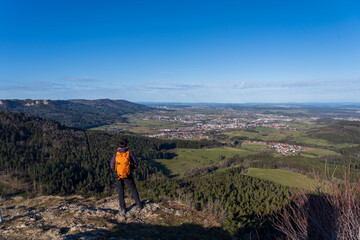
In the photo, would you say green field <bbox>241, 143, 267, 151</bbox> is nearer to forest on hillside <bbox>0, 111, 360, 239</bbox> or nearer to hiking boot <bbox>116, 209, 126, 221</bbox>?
forest on hillside <bbox>0, 111, 360, 239</bbox>

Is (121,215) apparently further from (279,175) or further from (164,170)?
(164,170)

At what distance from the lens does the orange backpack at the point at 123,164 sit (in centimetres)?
795

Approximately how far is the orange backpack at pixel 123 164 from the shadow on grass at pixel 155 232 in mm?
2050

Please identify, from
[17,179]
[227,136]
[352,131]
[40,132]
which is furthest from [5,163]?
[352,131]

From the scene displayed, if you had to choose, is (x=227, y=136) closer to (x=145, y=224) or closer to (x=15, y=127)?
(x=15, y=127)

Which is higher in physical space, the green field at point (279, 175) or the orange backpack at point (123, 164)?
the orange backpack at point (123, 164)

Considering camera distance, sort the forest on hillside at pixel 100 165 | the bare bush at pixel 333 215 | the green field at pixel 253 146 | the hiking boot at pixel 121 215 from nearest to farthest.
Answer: the bare bush at pixel 333 215 < the hiking boot at pixel 121 215 < the forest on hillside at pixel 100 165 < the green field at pixel 253 146

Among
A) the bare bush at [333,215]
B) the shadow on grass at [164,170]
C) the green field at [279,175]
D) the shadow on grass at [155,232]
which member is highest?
the bare bush at [333,215]

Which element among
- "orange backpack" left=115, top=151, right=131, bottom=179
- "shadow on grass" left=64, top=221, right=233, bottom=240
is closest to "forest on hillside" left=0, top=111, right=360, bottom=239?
"shadow on grass" left=64, top=221, right=233, bottom=240

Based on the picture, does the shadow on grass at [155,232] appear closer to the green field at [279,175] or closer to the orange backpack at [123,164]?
the orange backpack at [123,164]

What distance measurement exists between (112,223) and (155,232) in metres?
1.91

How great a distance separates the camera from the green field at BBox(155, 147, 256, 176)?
8065cm

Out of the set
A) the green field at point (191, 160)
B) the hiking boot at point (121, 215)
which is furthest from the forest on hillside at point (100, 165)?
the hiking boot at point (121, 215)

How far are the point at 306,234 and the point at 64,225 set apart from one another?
27.5 feet
